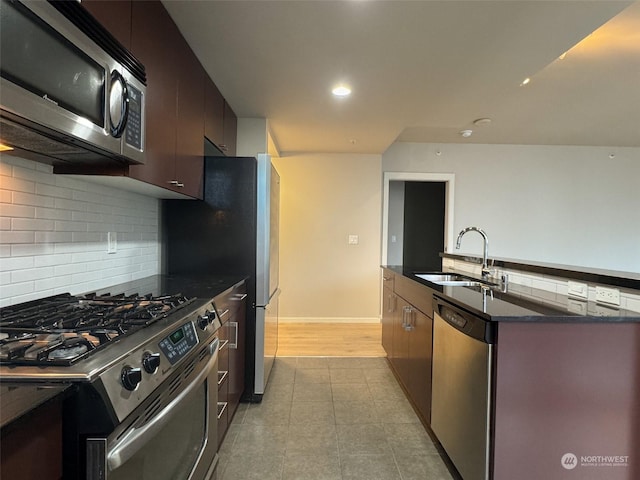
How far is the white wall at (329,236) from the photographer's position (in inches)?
183

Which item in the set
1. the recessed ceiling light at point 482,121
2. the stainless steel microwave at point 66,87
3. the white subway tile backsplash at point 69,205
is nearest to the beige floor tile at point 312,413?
the white subway tile backsplash at point 69,205

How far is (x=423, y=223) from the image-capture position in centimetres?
614

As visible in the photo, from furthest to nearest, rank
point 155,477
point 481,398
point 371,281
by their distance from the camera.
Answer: point 371,281 < point 481,398 < point 155,477

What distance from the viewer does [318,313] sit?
473cm

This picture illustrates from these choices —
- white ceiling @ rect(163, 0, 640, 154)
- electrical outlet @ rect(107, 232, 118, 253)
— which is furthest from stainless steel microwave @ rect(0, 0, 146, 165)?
white ceiling @ rect(163, 0, 640, 154)

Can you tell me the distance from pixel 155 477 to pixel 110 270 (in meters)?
1.19

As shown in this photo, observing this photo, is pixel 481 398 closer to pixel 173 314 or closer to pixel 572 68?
A: pixel 173 314

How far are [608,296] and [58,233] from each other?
2384 millimetres

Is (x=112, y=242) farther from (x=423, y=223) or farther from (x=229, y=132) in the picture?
(x=423, y=223)

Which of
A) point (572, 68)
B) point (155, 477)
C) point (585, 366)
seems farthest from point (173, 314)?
point (572, 68)

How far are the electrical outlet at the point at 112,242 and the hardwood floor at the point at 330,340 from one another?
201 centimetres

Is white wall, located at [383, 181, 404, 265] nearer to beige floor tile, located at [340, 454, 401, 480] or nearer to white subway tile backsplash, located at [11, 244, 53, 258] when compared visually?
beige floor tile, located at [340, 454, 401, 480]

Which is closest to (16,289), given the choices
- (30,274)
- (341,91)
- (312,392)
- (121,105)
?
(30,274)

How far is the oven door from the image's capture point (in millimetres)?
807
